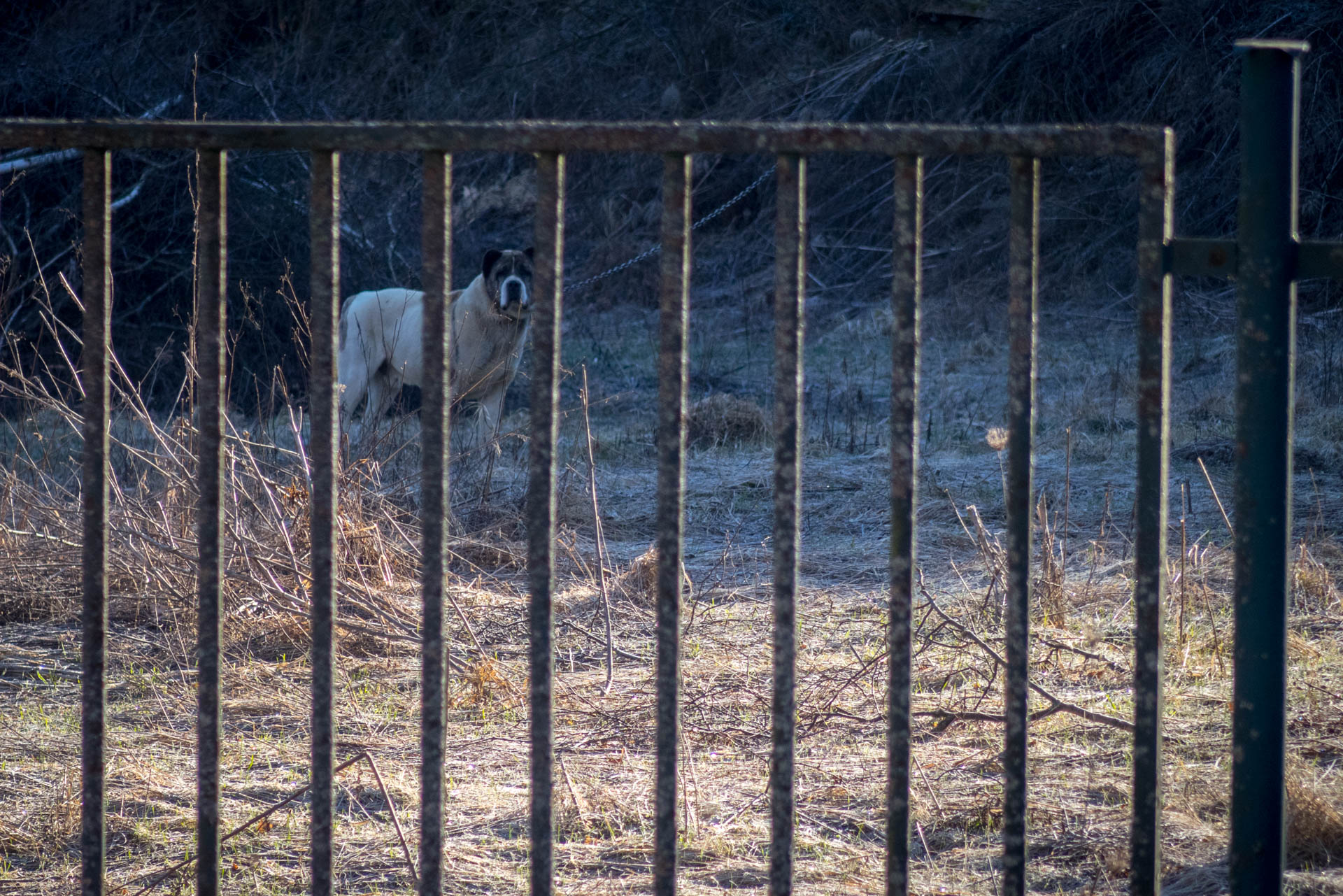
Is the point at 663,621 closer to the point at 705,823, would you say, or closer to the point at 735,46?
the point at 705,823

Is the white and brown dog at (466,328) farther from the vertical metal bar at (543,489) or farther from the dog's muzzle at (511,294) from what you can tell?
the vertical metal bar at (543,489)

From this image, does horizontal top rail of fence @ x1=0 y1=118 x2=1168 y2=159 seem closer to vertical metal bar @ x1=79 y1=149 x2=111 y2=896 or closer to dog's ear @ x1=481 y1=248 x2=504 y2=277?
vertical metal bar @ x1=79 y1=149 x2=111 y2=896

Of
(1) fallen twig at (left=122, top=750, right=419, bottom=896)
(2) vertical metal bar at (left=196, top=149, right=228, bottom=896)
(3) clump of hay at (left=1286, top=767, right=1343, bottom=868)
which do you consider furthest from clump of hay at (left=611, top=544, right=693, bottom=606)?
(2) vertical metal bar at (left=196, top=149, right=228, bottom=896)

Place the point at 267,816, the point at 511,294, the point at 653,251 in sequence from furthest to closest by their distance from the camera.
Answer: the point at 653,251
the point at 511,294
the point at 267,816

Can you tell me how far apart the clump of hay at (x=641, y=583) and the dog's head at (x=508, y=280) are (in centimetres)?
296

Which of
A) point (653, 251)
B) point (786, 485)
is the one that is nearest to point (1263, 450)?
point (786, 485)

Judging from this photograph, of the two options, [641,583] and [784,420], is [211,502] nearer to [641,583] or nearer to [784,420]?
A: [784,420]

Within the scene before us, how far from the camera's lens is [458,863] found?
2113mm

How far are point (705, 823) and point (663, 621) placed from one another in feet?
3.61

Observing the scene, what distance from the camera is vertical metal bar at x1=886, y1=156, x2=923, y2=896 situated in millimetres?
1247

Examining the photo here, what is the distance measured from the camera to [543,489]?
Result: 1.28m

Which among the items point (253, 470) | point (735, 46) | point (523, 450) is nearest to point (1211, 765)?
point (253, 470)

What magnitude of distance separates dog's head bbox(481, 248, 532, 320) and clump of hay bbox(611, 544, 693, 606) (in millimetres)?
2959

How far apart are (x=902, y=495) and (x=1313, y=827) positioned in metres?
1.30
